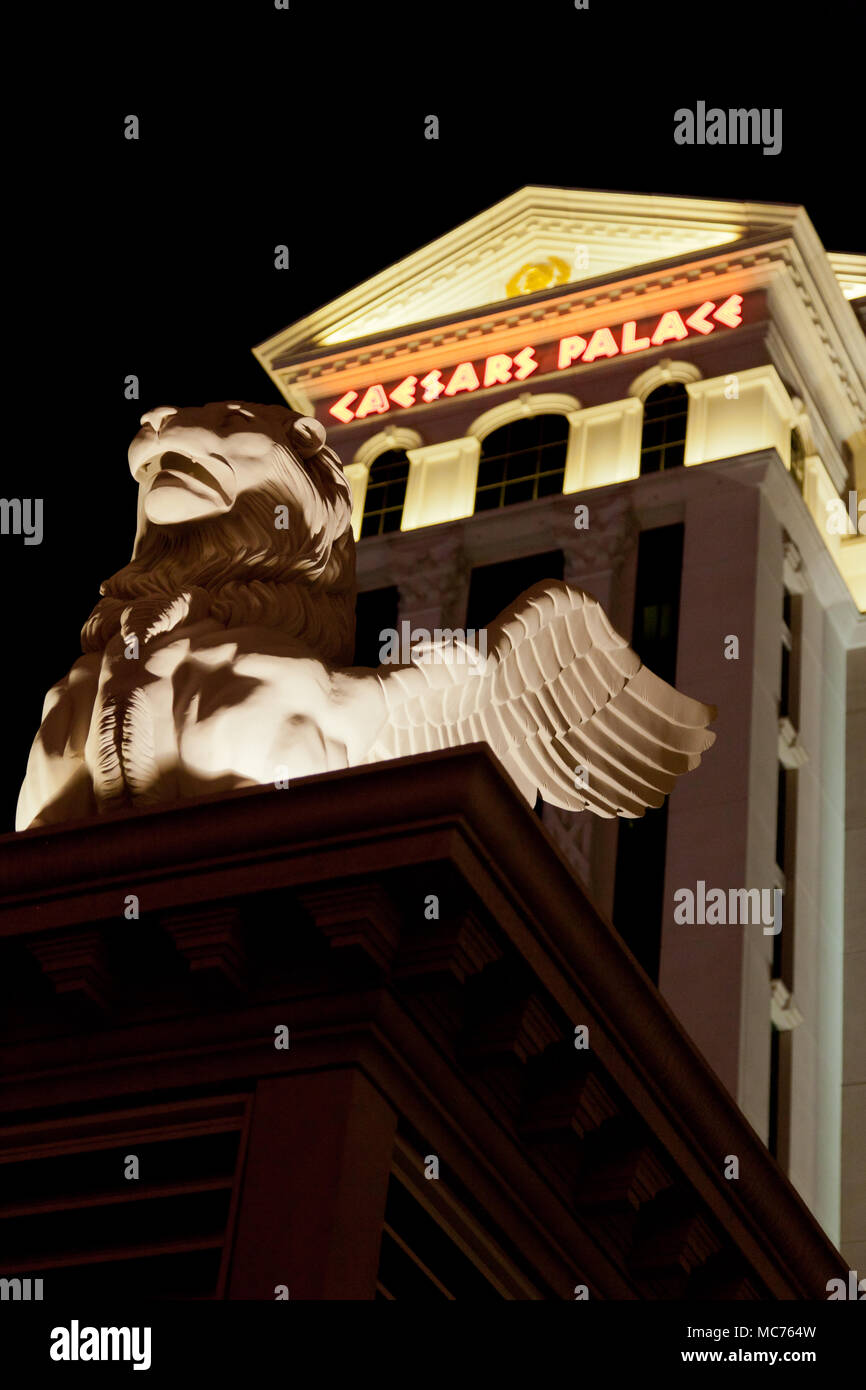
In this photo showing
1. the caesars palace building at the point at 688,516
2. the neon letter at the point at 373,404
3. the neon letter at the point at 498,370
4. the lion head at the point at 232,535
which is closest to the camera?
the lion head at the point at 232,535

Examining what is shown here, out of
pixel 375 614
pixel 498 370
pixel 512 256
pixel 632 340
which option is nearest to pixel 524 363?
pixel 498 370

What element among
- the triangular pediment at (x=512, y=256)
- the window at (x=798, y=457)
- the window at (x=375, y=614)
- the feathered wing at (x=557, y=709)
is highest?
the triangular pediment at (x=512, y=256)

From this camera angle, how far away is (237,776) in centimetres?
880

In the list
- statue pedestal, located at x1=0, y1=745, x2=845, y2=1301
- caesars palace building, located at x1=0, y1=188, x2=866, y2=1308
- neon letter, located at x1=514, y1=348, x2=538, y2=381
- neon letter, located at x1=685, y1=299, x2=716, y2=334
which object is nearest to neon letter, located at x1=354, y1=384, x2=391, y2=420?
neon letter, located at x1=514, y1=348, x2=538, y2=381

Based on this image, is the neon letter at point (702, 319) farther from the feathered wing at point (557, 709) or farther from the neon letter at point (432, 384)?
the feathered wing at point (557, 709)

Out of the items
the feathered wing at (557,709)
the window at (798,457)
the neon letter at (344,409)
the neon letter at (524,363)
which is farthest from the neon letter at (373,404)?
the feathered wing at (557,709)

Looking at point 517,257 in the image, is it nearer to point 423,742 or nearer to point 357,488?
point 357,488

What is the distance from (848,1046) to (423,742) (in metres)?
22.1

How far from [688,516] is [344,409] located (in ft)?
24.9

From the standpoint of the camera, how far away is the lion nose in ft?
31.8

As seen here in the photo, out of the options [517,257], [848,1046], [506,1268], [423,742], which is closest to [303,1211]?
[506,1268]

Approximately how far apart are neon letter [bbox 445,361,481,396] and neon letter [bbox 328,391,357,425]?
1.84 m

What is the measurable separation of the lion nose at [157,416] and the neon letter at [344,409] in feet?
92.9

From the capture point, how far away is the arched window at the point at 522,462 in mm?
35156
